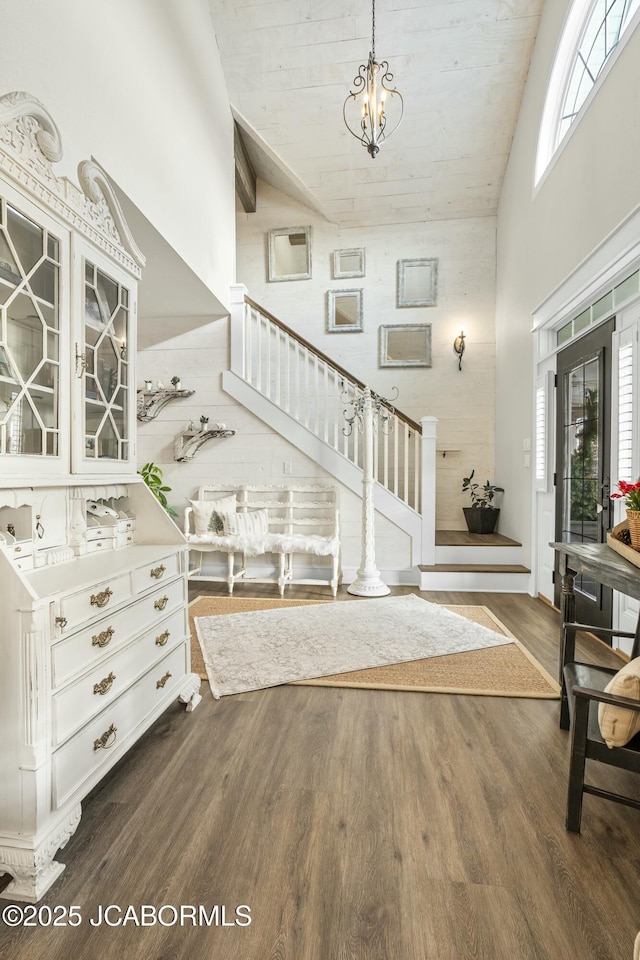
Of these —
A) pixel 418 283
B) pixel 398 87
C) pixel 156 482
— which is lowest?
pixel 156 482

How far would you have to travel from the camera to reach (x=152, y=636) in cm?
209

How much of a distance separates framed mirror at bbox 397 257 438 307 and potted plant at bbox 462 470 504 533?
2295 mm

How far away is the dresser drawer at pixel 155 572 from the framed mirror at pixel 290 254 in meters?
5.16

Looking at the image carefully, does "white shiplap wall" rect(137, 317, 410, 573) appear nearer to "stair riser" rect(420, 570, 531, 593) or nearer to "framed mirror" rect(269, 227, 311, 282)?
"stair riser" rect(420, 570, 531, 593)

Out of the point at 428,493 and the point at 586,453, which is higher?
the point at 586,453

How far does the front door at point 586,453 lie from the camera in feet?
11.1

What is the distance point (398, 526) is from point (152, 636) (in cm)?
335

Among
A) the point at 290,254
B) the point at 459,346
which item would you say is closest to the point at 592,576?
the point at 459,346

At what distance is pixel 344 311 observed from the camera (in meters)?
6.48

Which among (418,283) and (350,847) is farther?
(418,283)

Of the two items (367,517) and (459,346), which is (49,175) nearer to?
(367,517)

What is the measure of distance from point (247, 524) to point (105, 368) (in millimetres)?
2884

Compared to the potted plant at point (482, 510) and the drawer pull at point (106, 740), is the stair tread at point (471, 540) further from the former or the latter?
the drawer pull at point (106, 740)

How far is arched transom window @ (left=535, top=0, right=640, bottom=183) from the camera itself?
322 centimetres
